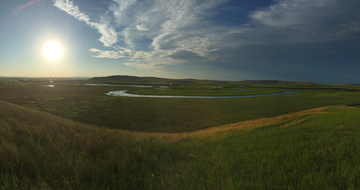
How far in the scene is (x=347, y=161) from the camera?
4.47 metres

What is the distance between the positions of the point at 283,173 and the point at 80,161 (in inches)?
217

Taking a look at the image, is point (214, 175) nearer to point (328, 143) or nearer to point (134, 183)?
point (134, 183)

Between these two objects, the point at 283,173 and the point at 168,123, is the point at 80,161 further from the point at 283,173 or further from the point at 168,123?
the point at 168,123

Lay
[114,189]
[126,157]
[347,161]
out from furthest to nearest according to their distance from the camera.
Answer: [126,157] < [347,161] < [114,189]

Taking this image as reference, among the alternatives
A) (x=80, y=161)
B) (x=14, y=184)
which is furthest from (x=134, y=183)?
(x=14, y=184)

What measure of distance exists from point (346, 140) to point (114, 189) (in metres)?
8.31

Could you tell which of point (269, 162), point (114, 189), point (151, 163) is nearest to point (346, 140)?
point (269, 162)

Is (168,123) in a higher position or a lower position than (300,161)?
lower

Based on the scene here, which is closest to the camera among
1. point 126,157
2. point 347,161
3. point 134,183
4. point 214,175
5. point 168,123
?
point 134,183

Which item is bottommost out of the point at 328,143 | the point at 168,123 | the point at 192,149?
the point at 168,123

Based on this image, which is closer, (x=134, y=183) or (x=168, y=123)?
(x=134, y=183)

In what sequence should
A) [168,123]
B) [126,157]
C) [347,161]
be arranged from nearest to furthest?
1. [347,161]
2. [126,157]
3. [168,123]

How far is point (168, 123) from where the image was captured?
23578 mm

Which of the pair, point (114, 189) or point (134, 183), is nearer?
point (114, 189)
